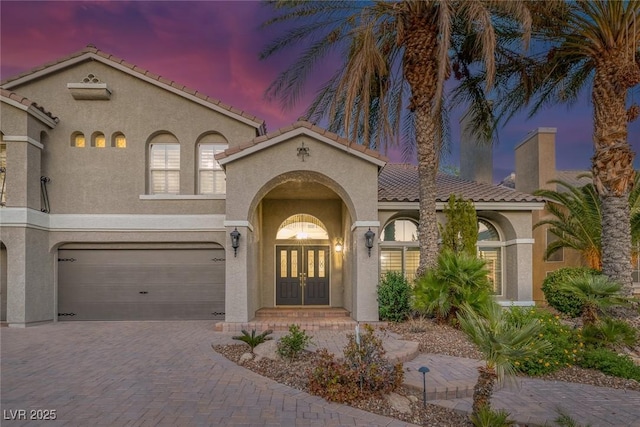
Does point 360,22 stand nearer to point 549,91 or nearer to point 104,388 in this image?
point 549,91

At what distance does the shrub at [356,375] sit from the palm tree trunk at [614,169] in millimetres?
8264

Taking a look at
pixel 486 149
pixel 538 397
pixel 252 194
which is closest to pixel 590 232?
pixel 486 149

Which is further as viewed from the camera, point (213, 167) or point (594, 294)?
point (213, 167)

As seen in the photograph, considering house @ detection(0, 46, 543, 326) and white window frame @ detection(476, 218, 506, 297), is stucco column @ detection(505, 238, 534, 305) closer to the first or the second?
house @ detection(0, 46, 543, 326)

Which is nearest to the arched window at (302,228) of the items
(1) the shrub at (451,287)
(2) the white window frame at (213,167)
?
(2) the white window frame at (213,167)

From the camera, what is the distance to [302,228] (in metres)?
15.6

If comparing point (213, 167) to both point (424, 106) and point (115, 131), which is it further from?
point (424, 106)

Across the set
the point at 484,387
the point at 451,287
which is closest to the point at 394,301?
the point at 451,287

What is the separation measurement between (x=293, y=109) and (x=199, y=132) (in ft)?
11.7

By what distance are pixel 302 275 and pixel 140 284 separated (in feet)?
18.2

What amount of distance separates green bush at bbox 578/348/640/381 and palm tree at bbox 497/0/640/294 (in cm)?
398

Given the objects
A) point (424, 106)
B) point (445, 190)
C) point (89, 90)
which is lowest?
point (445, 190)

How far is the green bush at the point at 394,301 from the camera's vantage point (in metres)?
11.6

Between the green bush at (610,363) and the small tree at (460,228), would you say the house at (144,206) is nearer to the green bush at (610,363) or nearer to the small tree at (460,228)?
the small tree at (460,228)
